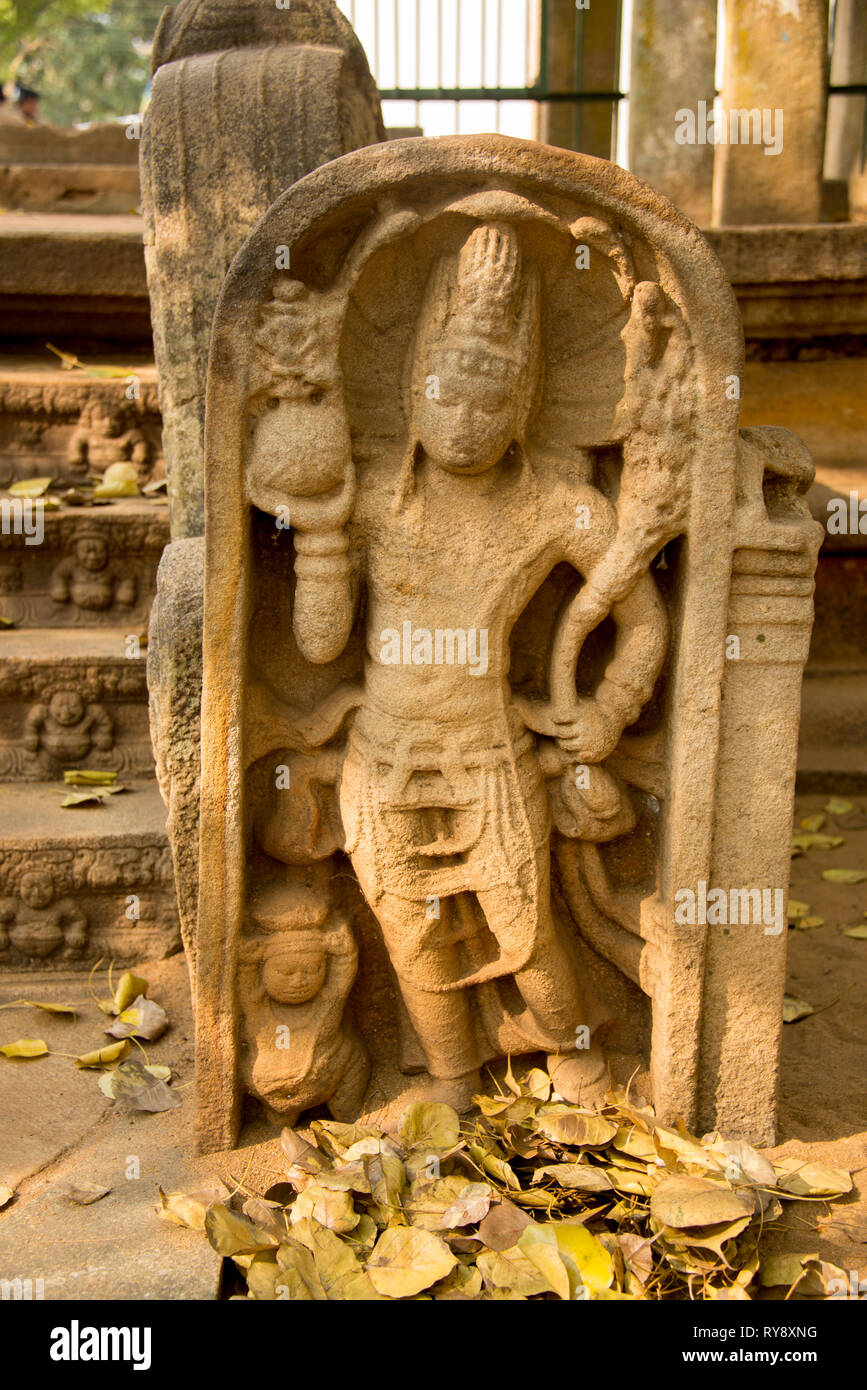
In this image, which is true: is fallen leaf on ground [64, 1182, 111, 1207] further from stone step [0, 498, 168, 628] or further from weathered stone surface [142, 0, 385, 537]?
stone step [0, 498, 168, 628]

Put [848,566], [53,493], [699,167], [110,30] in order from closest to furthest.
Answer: [53,493], [848,566], [699,167], [110,30]

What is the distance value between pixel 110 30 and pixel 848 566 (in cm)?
2079

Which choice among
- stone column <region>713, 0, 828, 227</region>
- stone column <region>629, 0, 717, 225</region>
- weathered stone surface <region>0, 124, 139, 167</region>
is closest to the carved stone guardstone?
stone column <region>713, 0, 828, 227</region>

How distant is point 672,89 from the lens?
483cm

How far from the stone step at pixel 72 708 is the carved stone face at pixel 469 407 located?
145 cm

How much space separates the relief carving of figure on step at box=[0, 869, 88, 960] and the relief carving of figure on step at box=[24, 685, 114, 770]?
44cm

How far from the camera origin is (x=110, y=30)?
20.4 meters

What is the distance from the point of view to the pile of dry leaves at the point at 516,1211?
1.87 meters

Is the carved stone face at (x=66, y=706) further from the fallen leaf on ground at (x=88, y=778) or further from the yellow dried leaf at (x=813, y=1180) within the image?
the yellow dried leaf at (x=813, y=1180)

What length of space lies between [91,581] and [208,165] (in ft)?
4.54

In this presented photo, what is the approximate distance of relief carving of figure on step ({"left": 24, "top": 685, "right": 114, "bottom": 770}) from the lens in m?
3.18

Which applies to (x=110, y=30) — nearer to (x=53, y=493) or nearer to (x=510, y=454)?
(x=53, y=493)

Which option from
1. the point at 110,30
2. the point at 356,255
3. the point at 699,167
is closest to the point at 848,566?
the point at 699,167

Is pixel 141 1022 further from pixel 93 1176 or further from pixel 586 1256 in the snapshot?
pixel 586 1256
